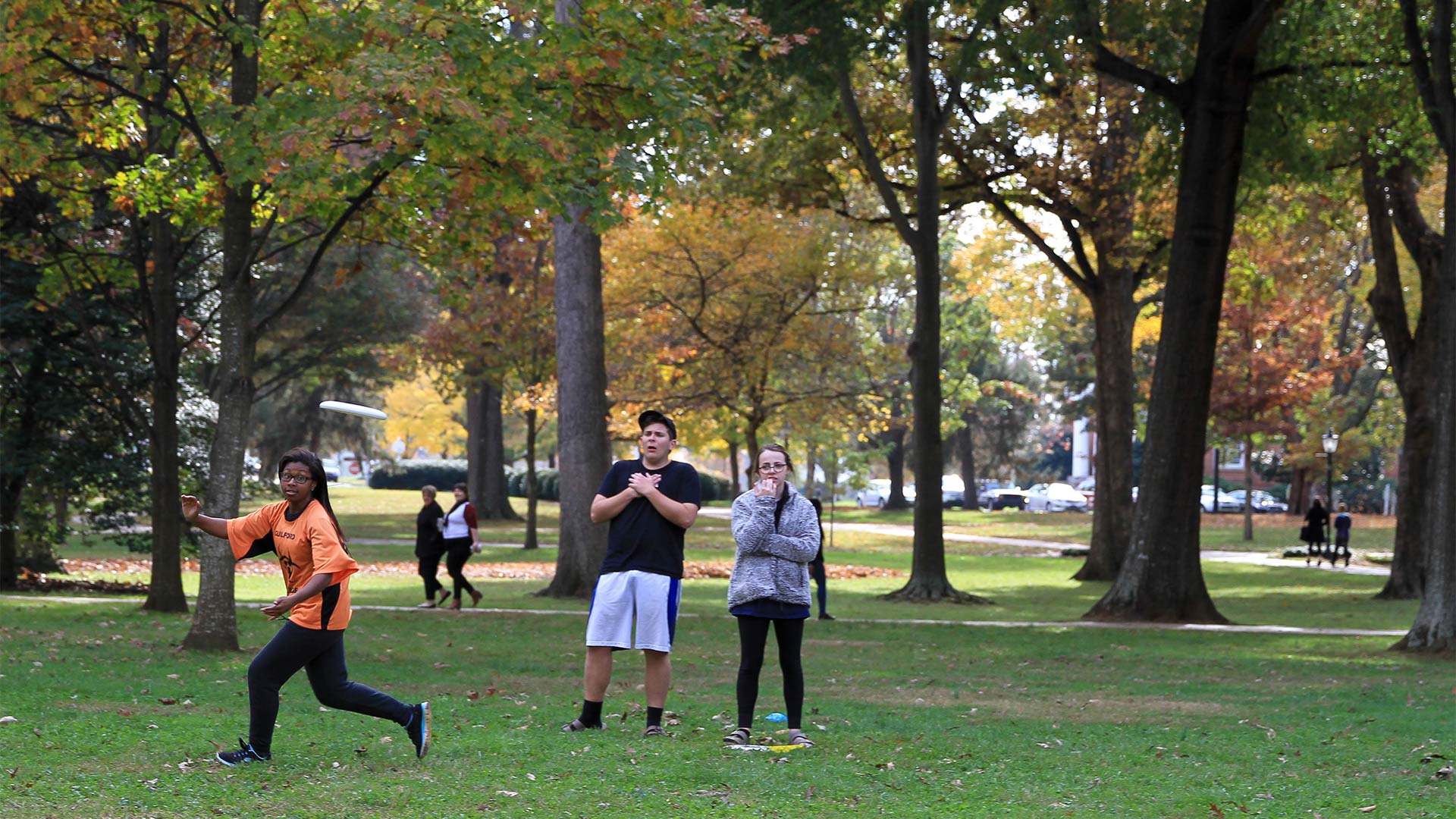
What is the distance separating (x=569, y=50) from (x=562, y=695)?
5.43 metres

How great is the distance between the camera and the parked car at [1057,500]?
2958 inches

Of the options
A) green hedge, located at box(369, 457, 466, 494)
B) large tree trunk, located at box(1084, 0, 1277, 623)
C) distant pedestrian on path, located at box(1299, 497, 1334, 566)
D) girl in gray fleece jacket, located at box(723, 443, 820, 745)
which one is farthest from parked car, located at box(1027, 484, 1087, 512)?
girl in gray fleece jacket, located at box(723, 443, 820, 745)

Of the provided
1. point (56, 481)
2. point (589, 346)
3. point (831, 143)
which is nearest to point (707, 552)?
point (831, 143)

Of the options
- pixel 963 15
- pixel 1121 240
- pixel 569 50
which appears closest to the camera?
pixel 569 50

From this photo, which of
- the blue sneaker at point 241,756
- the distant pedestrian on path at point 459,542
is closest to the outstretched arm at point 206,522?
the blue sneaker at point 241,756

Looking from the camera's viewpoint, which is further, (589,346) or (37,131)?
(589,346)

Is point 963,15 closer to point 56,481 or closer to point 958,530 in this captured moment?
point 56,481

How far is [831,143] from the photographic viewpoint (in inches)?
1087

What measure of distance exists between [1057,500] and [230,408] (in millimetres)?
64849

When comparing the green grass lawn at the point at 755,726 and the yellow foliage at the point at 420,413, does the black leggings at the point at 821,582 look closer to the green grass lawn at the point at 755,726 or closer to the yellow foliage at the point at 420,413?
the green grass lawn at the point at 755,726

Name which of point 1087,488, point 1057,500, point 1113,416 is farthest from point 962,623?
point 1087,488

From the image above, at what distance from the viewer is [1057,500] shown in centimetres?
7562

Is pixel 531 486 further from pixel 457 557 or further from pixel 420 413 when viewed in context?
pixel 420 413

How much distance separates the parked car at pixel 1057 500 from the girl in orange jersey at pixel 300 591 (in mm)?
68544
